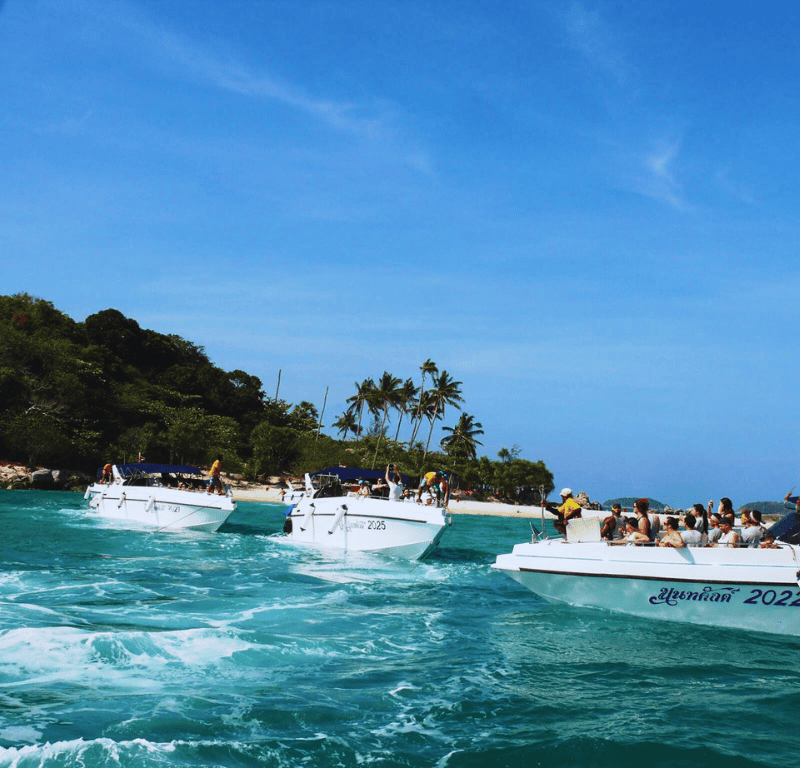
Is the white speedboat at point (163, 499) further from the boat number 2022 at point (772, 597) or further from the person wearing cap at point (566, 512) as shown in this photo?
the boat number 2022 at point (772, 597)

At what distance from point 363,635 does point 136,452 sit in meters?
61.6

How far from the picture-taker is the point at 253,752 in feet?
24.5

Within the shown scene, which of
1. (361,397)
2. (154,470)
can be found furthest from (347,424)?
(154,470)

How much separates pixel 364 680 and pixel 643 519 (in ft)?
19.8

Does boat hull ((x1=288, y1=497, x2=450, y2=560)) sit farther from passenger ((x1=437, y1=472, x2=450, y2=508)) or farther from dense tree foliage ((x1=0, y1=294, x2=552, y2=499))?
dense tree foliage ((x1=0, y1=294, x2=552, y2=499))

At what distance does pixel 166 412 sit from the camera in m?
75.2

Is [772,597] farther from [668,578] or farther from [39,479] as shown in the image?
[39,479]

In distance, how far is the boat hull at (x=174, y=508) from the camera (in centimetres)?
2948

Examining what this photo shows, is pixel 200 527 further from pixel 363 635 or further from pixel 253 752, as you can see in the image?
pixel 253 752

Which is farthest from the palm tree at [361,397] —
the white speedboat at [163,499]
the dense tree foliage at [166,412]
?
the white speedboat at [163,499]

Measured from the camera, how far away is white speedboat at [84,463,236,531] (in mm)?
29578

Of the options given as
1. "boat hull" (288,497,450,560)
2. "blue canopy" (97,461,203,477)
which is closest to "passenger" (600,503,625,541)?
"boat hull" (288,497,450,560)

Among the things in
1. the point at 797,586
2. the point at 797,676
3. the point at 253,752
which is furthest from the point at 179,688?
the point at 797,586

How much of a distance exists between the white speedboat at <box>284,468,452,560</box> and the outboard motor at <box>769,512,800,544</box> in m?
9.67
